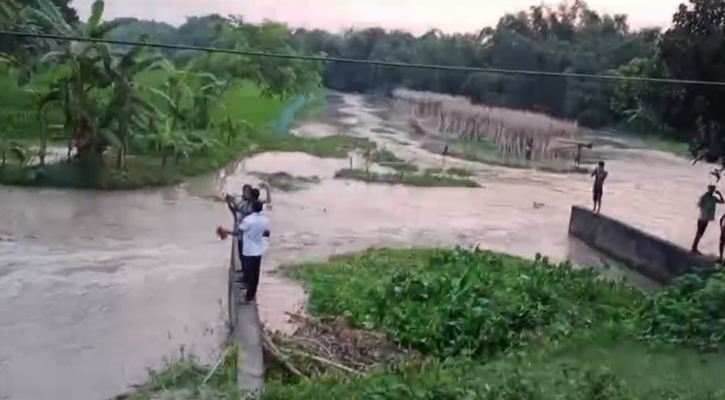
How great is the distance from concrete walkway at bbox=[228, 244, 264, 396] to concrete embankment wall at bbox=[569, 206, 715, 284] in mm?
7404

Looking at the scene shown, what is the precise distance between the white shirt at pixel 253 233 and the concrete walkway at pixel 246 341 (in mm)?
625

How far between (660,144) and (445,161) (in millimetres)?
19084

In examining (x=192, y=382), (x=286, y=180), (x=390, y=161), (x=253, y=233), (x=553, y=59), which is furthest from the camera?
(x=553, y=59)

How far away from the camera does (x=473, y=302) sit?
10.7m

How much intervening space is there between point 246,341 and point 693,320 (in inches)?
181

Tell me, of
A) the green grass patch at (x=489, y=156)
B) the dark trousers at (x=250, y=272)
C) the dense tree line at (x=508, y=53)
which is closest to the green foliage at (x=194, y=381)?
the dark trousers at (x=250, y=272)

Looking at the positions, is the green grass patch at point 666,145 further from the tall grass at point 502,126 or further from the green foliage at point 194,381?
the green foliage at point 194,381

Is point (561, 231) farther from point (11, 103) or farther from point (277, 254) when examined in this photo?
point (11, 103)

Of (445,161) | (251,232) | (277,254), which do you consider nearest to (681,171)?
(445,161)

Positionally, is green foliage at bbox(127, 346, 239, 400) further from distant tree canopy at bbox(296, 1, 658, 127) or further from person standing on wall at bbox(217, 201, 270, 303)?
distant tree canopy at bbox(296, 1, 658, 127)

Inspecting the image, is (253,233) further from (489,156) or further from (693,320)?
(489,156)

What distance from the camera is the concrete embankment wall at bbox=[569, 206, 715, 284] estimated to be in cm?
1483

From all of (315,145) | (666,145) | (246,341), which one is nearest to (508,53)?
(666,145)

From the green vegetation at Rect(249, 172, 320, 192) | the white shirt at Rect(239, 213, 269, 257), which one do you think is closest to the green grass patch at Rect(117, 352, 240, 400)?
the white shirt at Rect(239, 213, 269, 257)
